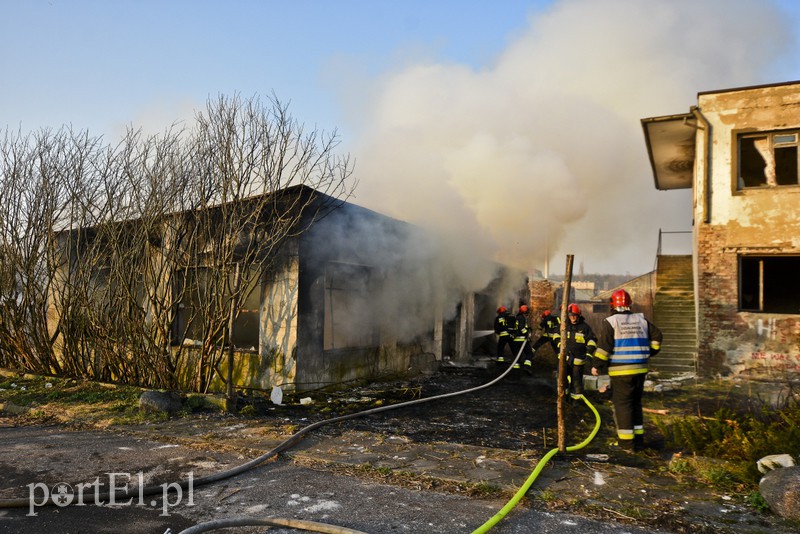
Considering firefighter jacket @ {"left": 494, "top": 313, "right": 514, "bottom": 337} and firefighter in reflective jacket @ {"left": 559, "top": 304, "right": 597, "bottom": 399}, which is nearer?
firefighter in reflective jacket @ {"left": 559, "top": 304, "right": 597, "bottom": 399}

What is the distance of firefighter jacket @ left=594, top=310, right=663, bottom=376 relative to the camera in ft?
17.4

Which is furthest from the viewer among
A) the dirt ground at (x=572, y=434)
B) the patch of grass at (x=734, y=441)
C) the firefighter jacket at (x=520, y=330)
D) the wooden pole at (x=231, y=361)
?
the firefighter jacket at (x=520, y=330)

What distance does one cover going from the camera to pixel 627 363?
17.4 ft

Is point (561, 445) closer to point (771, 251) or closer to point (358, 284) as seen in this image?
point (358, 284)

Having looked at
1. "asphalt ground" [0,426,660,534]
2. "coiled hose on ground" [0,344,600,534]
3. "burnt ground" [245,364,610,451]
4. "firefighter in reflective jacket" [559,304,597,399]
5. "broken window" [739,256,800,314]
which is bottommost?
"burnt ground" [245,364,610,451]

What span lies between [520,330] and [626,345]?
615cm

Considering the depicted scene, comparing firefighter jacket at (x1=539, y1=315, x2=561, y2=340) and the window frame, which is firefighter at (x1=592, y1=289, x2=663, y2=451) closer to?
firefighter jacket at (x1=539, y1=315, x2=561, y2=340)

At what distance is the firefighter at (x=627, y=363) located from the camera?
17.1 ft

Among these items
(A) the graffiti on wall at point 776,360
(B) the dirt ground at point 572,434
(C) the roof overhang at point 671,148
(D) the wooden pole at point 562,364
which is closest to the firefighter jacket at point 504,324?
(B) the dirt ground at point 572,434

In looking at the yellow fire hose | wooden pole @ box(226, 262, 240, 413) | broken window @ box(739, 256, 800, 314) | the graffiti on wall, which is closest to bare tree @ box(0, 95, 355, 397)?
wooden pole @ box(226, 262, 240, 413)

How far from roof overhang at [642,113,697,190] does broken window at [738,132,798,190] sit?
1.13 meters

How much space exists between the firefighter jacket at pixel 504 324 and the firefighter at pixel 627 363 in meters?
6.06

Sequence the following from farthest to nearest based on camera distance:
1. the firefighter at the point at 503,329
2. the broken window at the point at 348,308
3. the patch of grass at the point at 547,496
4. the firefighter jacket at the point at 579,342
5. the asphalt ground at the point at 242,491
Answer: the firefighter at the point at 503,329, the broken window at the point at 348,308, the firefighter jacket at the point at 579,342, the patch of grass at the point at 547,496, the asphalt ground at the point at 242,491

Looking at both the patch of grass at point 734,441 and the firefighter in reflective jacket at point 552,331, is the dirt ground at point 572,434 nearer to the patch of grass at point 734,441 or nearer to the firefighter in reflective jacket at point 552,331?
the patch of grass at point 734,441
